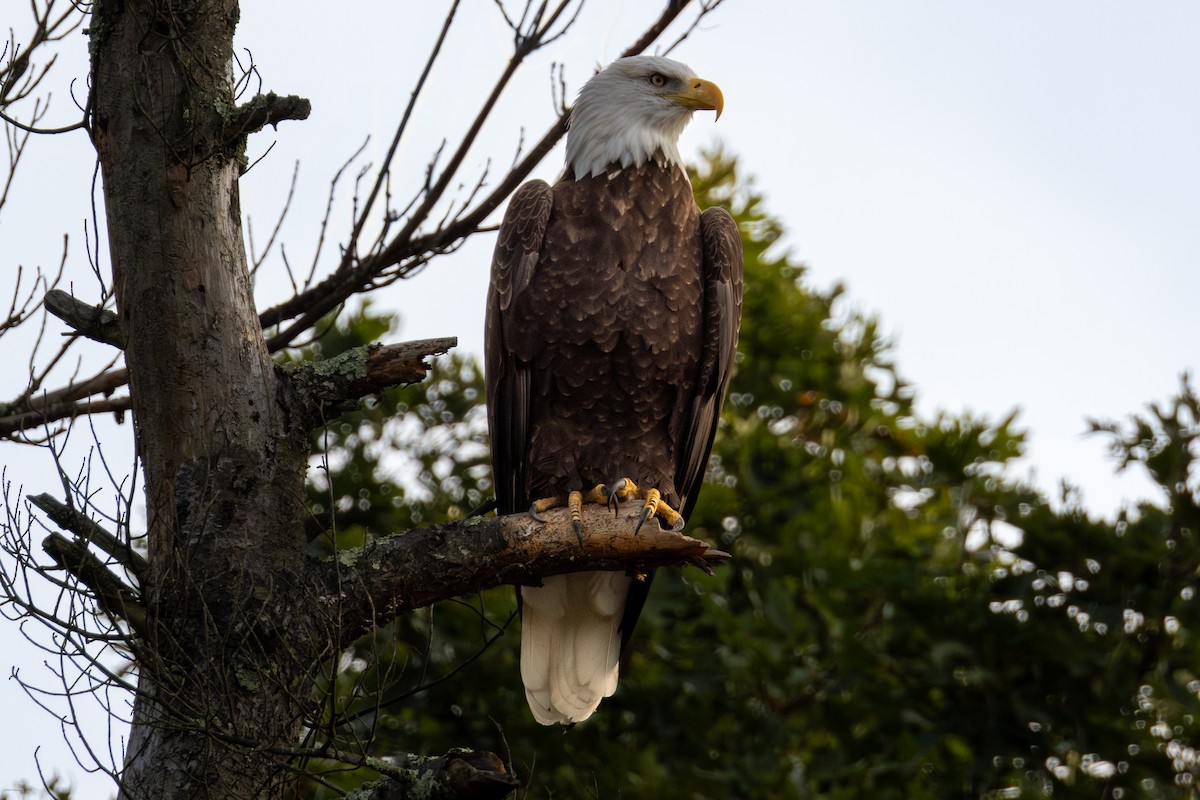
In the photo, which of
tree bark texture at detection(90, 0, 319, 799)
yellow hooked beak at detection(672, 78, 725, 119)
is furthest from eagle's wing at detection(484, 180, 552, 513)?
tree bark texture at detection(90, 0, 319, 799)

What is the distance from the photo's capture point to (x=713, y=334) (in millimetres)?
4559

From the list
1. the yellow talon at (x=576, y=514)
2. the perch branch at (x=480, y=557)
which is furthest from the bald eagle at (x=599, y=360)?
the perch branch at (x=480, y=557)

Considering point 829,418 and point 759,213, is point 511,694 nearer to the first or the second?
point 829,418

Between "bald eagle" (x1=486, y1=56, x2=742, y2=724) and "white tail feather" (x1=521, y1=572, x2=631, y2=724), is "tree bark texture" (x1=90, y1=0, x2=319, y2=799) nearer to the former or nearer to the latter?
"bald eagle" (x1=486, y1=56, x2=742, y2=724)

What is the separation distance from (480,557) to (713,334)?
62.1 inches

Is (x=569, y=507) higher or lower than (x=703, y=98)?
lower

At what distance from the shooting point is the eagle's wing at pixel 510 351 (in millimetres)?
4500

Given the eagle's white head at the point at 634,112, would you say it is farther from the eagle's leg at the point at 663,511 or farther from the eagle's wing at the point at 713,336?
the eagle's leg at the point at 663,511

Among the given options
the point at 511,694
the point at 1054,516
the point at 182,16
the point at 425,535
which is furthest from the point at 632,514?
the point at 1054,516

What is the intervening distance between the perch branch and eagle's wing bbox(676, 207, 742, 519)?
1.11 meters

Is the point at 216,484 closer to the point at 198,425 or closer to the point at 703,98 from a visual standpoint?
the point at 198,425

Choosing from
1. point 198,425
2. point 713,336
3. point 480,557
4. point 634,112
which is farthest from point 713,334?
point 198,425

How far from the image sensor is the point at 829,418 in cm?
862

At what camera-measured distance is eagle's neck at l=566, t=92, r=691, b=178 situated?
16.1ft
